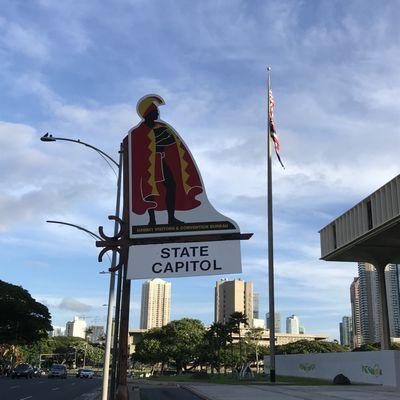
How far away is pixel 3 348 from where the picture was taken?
320 ft

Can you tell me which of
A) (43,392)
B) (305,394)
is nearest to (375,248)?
(305,394)

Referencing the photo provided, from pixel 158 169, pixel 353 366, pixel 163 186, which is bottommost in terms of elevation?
pixel 353 366

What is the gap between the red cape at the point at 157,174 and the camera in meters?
9.59

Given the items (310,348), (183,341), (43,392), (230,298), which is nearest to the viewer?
(43,392)

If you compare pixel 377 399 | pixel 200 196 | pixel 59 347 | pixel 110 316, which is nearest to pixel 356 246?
pixel 377 399

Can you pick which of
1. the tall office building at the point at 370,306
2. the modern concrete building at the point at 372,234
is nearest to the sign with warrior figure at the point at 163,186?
the modern concrete building at the point at 372,234

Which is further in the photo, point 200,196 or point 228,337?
point 228,337

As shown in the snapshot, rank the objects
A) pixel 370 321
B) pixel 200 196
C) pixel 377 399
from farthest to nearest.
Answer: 1. pixel 370 321
2. pixel 377 399
3. pixel 200 196

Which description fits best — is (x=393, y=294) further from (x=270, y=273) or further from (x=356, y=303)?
(x=270, y=273)

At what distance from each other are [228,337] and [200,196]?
78.4 meters

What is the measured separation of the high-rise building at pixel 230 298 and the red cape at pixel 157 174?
171 metres

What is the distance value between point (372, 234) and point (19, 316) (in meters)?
47.2

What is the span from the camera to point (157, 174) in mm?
9711

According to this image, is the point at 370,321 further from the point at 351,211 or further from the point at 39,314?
the point at 351,211
